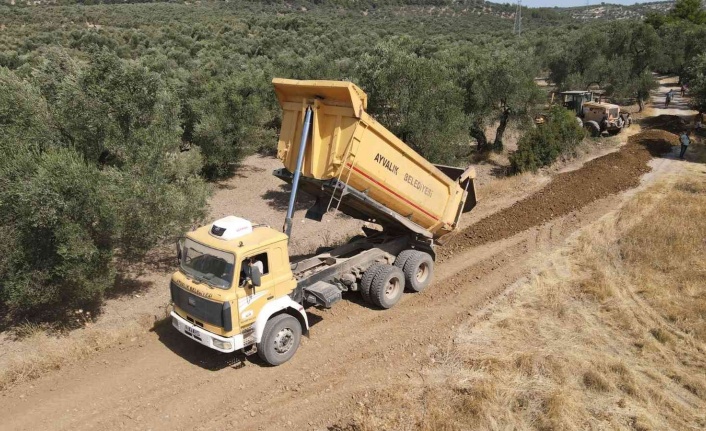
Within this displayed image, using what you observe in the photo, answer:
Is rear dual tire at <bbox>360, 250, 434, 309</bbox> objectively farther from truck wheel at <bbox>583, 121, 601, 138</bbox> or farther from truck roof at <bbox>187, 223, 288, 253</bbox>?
truck wheel at <bbox>583, 121, 601, 138</bbox>

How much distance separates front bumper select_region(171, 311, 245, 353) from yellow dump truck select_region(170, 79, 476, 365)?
2cm

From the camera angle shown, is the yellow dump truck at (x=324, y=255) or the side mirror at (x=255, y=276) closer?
the side mirror at (x=255, y=276)

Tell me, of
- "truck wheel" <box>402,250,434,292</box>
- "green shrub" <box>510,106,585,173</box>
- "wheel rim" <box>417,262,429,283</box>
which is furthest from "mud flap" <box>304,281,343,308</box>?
"green shrub" <box>510,106,585,173</box>

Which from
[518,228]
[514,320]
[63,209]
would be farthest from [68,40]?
[514,320]

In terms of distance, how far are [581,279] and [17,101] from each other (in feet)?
44.9

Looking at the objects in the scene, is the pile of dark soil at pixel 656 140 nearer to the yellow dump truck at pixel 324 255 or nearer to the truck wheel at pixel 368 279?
the yellow dump truck at pixel 324 255

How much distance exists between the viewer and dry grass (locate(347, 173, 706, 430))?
665 cm

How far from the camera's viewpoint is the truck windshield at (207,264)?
714cm

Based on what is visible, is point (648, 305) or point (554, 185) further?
point (554, 185)

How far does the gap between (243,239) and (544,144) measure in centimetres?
1674

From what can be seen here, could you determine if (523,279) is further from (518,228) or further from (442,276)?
(518,228)

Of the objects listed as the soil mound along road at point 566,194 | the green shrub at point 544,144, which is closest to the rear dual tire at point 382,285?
the soil mound along road at point 566,194

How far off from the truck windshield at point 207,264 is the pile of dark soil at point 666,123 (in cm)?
3024

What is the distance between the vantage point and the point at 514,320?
9.11 meters
